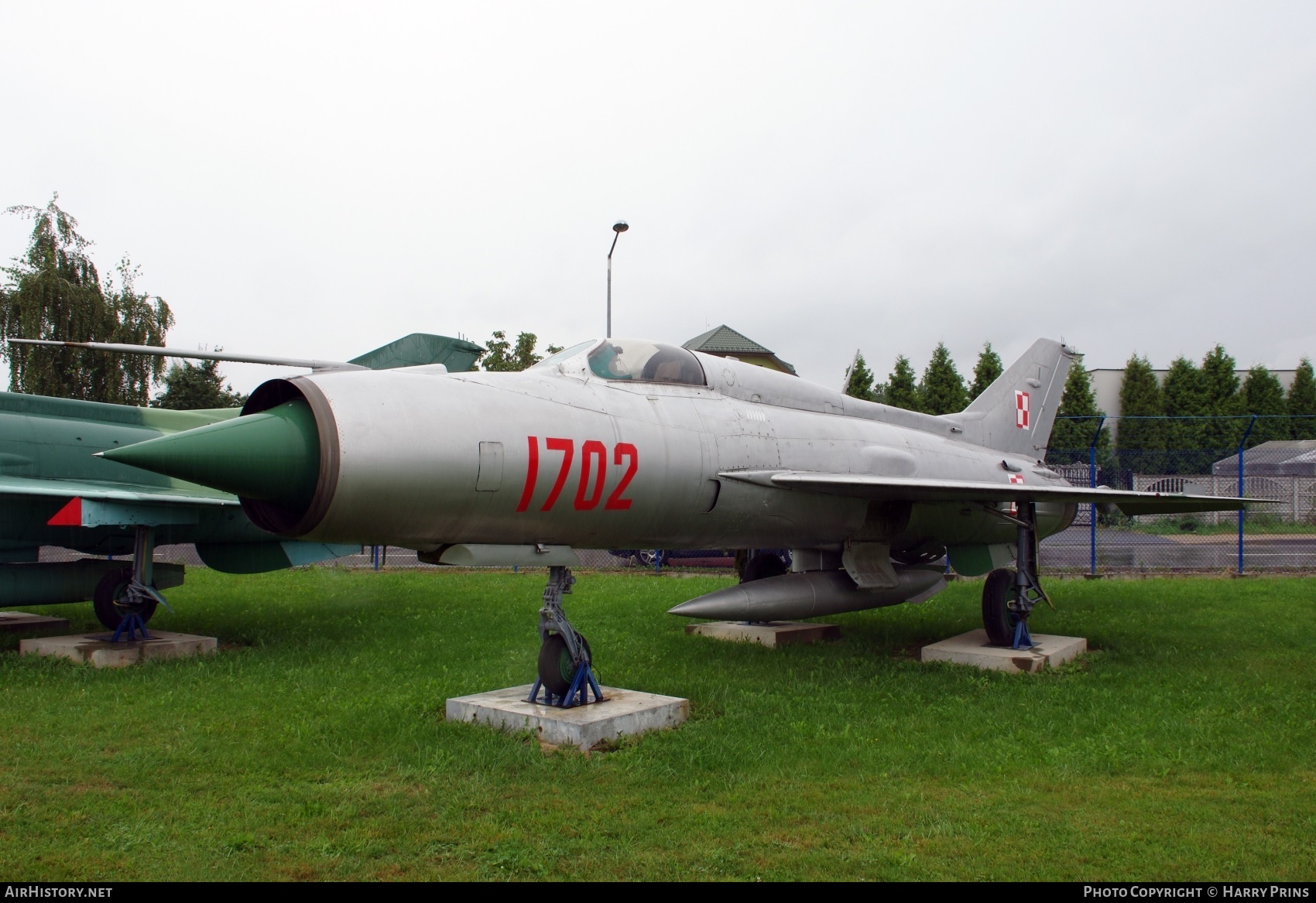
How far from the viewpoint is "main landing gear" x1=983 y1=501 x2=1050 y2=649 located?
8766mm

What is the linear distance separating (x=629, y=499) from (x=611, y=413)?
0.61 m

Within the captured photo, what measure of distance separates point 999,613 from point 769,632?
247 cm

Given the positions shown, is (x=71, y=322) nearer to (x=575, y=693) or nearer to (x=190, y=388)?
(x=190, y=388)

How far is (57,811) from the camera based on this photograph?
436 centimetres

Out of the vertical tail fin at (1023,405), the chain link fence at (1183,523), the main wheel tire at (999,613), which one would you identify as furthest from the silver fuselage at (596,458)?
the chain link fence at (1183,523)

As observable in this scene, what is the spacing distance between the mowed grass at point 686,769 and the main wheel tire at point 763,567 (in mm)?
1197

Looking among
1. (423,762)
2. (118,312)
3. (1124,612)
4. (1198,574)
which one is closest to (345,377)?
(423,762)

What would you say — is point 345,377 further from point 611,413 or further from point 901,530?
point 901,530

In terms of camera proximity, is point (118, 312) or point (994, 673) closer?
point (994, 673)

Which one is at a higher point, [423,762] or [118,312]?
[118,312]

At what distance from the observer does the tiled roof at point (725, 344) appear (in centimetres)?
3328

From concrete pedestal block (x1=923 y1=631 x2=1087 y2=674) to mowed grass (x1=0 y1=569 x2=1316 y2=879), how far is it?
33cm

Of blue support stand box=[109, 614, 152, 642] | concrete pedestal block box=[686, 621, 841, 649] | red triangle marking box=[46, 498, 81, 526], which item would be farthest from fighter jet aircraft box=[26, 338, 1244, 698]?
blue support stand box=[109, 614, 152, 642]

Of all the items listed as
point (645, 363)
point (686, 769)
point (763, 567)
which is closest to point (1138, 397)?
point (763, 567)
